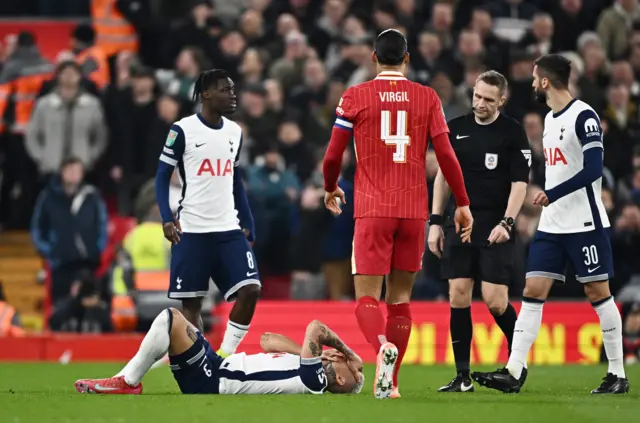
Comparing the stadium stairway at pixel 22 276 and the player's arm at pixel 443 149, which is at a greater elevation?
the player's arm at pixel 443 149

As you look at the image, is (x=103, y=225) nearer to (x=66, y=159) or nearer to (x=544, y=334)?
(x=66, y=159)

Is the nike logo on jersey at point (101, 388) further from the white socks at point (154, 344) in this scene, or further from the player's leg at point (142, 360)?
the white socks at point (154, 344)

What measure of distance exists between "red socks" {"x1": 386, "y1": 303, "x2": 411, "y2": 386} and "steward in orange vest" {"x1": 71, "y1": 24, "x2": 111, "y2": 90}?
1152cm

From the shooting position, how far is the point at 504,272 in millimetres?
11344

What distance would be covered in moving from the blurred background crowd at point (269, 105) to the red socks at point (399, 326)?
689 cm

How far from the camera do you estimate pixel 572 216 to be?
11.1 metres

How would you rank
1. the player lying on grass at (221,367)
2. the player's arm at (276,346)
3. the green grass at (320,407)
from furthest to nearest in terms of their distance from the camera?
1. the player's arm at (276,346)
2. the player lying on grass at (221,367)
3. the green grass at (320,407)

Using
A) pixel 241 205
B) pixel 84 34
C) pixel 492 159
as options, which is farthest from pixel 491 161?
pixel 84 34

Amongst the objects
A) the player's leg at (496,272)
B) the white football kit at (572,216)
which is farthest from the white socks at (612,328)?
the player's leg at (496,272)

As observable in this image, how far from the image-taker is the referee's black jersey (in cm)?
1134

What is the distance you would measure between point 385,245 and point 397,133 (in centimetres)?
81

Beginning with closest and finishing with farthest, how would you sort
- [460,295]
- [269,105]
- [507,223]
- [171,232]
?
[507,223] → [460,295] → [171,232] → [269,105]

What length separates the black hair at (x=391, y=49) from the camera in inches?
391

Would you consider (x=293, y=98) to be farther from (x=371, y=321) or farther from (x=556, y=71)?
(x=371, y=321)
